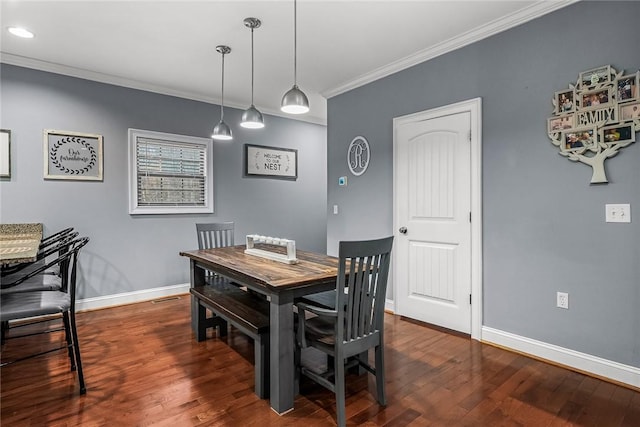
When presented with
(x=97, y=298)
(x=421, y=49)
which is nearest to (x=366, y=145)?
(x=421, y=49)

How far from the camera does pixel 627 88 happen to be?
2129mm

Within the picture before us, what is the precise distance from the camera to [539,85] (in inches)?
99.3

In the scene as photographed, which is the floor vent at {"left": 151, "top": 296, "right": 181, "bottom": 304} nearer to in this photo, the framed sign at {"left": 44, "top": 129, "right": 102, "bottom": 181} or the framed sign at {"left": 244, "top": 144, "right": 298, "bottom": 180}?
the framed sign at {"left": 44, "top": 129, "right": 102, "bottom": 181}

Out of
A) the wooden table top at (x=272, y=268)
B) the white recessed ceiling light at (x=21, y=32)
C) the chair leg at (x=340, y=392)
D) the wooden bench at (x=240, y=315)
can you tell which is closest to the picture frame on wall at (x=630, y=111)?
the wooden table top at (x=272, y=268)

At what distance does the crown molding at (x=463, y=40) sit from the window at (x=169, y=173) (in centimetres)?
210

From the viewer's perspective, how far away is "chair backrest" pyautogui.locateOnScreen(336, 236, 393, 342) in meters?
1.72

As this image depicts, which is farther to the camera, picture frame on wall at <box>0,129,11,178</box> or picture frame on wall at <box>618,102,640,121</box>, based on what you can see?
picture frame on wall at <box>0,129,11,178</box>

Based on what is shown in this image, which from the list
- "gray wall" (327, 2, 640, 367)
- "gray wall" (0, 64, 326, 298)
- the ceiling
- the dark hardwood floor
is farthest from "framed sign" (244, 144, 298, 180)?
the dark hardwood floor

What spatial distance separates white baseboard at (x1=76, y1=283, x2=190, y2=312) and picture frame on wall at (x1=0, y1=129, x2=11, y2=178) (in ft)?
4.79

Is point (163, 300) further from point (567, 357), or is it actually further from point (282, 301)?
point (567, 357)

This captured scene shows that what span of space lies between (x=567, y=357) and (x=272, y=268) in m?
2.18

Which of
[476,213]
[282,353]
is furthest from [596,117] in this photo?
[282,353]

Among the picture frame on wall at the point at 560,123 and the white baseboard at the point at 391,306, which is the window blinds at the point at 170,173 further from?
the picture frame on wall at the point at 560,123

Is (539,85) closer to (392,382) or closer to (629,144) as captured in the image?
(629,144)
